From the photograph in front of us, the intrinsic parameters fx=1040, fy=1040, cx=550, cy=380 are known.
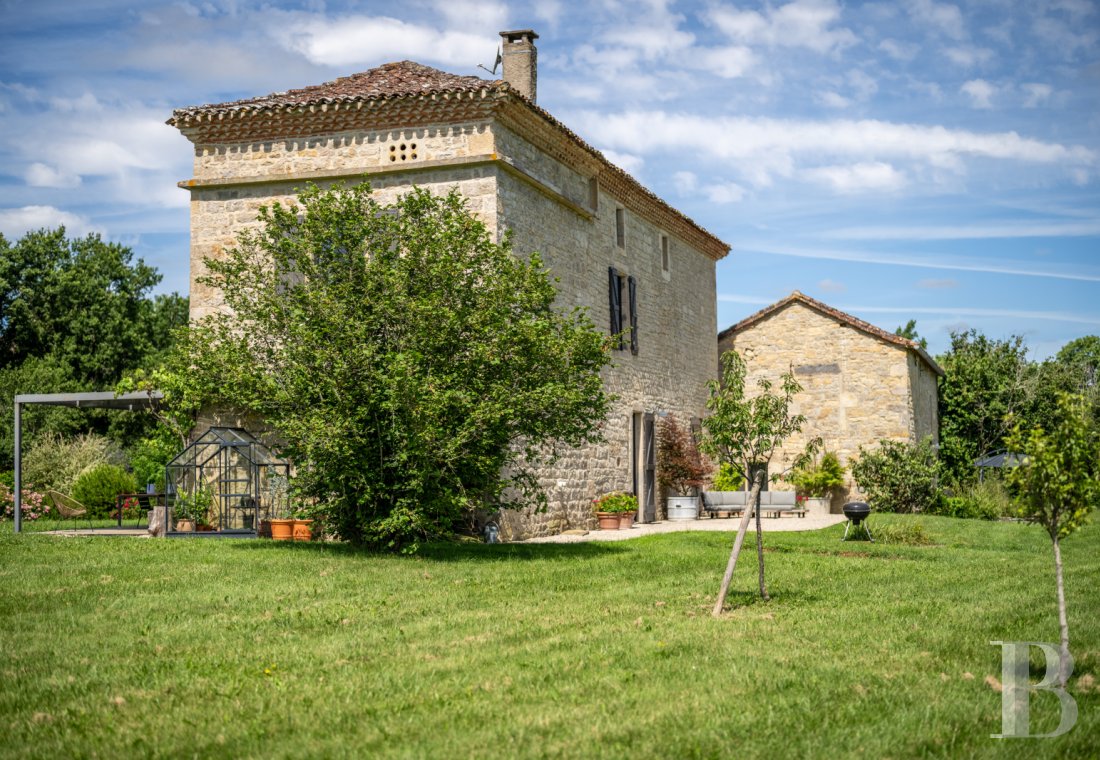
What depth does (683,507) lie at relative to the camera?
864 inches

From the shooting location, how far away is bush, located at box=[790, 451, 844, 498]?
79.3 ft

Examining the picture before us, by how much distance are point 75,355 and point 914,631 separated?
32800 millimetres

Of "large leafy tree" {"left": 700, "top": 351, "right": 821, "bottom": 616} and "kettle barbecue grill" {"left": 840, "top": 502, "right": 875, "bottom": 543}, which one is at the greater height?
"large leafy tree" {"left": 700, "top": 351, "right": 821, "bottom": 616}

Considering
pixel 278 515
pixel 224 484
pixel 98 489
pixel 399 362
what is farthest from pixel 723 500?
pixel 98 489

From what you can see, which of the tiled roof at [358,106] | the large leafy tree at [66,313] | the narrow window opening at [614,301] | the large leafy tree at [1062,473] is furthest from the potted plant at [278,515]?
the large leafy tree at [66,313]

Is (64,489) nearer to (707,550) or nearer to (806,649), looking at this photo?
(707,550)

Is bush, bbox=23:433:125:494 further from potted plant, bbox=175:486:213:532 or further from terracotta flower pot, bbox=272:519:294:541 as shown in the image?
terracotta flower pot, bbox=272:519:294:541

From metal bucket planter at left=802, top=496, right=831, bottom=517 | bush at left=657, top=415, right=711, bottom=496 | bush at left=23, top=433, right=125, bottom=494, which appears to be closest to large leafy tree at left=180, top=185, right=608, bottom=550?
bush at left=657, top=415, right=711, bottom=496

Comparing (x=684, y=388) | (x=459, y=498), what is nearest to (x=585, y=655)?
(x=459, y=498)

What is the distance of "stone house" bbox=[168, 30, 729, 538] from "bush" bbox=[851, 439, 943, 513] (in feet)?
18.7

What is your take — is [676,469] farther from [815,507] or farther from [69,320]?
[69,320]

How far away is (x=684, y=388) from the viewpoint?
23.8 metres

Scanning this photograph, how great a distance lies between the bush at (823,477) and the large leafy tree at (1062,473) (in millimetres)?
17782

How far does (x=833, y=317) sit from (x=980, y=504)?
17.9 feet
